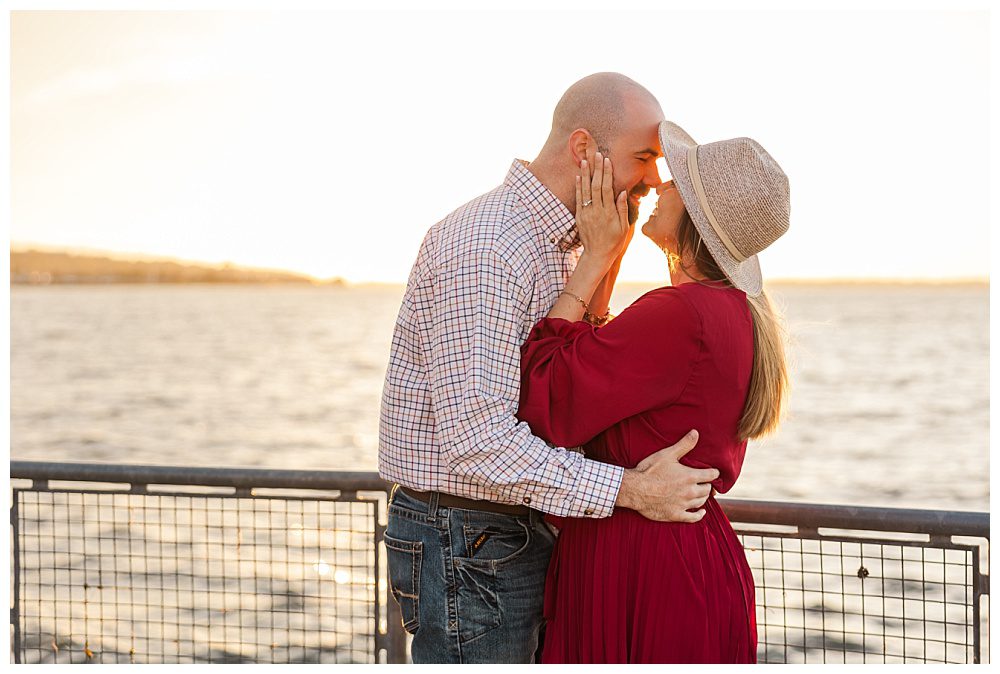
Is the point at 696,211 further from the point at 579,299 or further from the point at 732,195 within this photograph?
the point at 579,299


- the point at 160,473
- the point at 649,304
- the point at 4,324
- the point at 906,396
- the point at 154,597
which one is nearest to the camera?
the point at 649,304

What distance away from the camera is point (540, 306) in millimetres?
2678

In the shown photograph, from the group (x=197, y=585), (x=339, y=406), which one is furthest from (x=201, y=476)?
(x=339, y=406)

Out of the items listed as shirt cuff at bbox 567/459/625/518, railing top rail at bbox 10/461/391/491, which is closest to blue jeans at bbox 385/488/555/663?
shirt cuff at bbox 567/459/625/518

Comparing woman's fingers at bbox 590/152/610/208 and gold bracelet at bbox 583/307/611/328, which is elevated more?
woman's fingers at bbox 590/152/610/208

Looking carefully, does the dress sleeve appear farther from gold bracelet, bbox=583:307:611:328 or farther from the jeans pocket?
the jeans pocket

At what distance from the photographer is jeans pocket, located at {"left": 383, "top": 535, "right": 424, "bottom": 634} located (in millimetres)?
2684

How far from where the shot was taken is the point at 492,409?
2.44 m

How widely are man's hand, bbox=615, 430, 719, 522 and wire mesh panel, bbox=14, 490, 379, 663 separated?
43.6 inches

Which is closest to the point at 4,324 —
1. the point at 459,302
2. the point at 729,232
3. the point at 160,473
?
the point at 160,473

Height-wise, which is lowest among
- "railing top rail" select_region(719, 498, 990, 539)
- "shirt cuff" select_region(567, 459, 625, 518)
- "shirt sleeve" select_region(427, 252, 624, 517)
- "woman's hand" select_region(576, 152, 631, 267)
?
"railing top rail" select_region(719, 498, 990, 539)

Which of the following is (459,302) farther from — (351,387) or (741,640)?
(351,387)

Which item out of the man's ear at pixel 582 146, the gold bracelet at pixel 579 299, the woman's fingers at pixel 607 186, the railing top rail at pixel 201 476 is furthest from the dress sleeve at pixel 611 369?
the railing top rail at pixel 201 476
